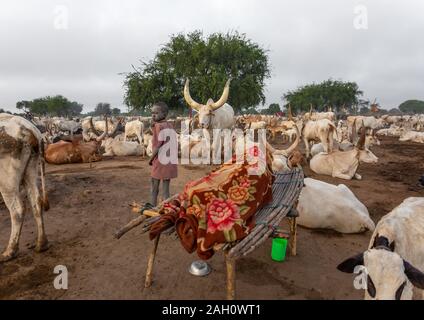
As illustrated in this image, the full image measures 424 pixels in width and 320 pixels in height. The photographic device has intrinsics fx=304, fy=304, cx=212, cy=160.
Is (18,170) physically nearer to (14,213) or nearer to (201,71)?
(14,213)

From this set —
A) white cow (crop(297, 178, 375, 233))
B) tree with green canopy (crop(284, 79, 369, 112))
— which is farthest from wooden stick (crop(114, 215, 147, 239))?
tree with green canopy (crop(284, 79, 369, 112))

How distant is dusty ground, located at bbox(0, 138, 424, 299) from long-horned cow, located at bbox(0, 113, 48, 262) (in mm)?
291

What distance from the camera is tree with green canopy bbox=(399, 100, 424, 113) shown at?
81875 millimetres

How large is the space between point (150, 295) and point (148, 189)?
423cm

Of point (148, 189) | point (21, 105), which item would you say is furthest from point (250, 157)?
point (21, 105)

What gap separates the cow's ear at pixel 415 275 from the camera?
2.09m

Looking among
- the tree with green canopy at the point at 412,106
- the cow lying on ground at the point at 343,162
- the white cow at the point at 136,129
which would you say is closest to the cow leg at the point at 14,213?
the cow lying on ground at the point at 343,162

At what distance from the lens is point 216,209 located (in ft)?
9.77

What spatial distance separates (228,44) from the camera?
1847cm

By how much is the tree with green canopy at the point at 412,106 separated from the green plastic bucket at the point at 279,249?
93643 mm

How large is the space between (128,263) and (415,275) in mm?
3102

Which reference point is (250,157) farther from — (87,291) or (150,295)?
(87,291)

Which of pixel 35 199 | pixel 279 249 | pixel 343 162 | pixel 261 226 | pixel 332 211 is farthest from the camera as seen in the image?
pixel 343 162

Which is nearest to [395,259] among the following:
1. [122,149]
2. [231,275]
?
[231,275]
